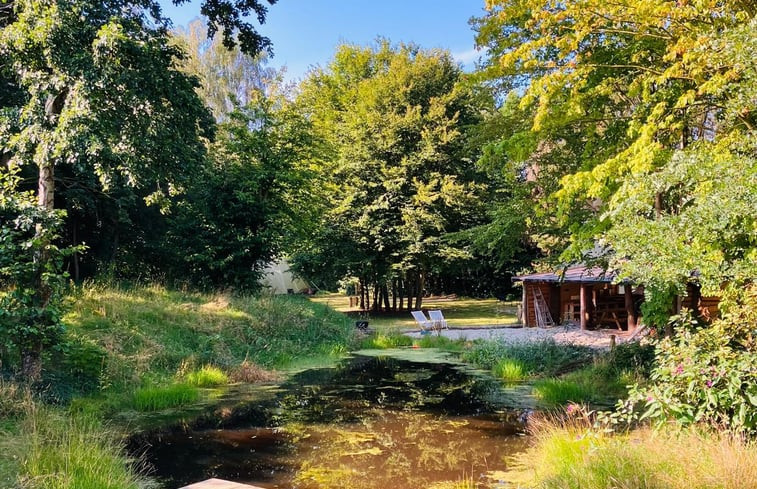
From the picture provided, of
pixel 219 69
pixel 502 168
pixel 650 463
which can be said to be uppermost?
pixel 219 69

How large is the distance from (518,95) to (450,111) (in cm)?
1531

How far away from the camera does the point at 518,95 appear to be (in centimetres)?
1099

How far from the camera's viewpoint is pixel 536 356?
38.1 ft

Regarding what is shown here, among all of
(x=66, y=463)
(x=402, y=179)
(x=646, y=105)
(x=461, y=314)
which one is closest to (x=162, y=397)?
(x=66, y=463)

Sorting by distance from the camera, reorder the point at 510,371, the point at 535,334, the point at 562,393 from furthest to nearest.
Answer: the point at 535,334 < the point at 510,371 < the point at 562,393

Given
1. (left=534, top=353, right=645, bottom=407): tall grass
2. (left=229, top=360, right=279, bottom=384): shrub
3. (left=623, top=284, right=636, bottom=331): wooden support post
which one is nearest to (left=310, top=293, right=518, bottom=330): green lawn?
(left=623, top=284, right=636, bottom=331): wooden support post

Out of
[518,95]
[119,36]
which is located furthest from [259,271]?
[119,36]

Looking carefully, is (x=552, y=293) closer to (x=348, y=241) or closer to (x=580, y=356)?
(x=348, y=241)

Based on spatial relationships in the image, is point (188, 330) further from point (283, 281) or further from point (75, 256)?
point (283, 281)

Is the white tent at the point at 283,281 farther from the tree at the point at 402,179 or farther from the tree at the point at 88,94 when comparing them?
the tree at the point at 88,94

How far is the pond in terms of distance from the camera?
5809mm

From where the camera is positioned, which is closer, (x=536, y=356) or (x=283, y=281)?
(x=536, y=356)

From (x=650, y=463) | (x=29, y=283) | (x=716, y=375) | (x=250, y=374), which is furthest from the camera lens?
(x=250, y=374)

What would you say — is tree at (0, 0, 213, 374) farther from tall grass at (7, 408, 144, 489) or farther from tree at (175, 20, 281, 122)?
tree at (175, 20, 281, 122)
